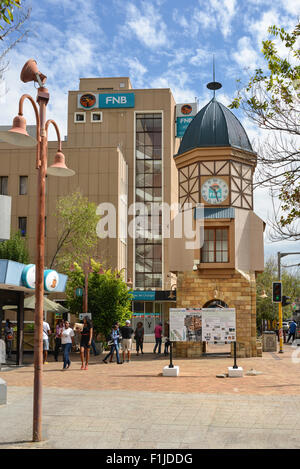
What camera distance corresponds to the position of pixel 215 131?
25.1 m

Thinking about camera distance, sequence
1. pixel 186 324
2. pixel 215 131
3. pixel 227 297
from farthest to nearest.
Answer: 1. pixel 215 131
2. pixel 227 297
3. pixel 186 324

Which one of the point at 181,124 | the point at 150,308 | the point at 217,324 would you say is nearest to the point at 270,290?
the point at 150,308

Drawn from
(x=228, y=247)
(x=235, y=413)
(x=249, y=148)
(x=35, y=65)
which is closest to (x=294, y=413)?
(x=235, y=413)

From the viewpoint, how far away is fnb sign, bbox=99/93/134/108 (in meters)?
56.4

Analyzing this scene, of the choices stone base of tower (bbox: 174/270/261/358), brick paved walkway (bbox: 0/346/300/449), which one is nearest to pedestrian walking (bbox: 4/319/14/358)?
brick paved walkway (bbox: 0/346/300/449)

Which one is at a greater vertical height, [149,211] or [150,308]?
[149,211]

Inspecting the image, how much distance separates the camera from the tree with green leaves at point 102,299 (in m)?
25.8

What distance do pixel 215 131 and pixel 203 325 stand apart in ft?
35.5

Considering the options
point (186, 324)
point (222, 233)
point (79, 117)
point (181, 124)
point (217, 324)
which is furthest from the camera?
point (181, 124)

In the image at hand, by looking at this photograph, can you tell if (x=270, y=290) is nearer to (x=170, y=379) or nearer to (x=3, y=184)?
(x=3, y=184)

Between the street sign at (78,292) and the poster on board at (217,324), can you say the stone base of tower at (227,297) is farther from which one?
the poster on board at (217,324)

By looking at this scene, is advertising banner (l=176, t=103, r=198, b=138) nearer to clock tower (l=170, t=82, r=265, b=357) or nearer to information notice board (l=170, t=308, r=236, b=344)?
clock tower (l=170, t=82, r=265, b=357)

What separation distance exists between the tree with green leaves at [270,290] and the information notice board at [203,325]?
92.3 feet
